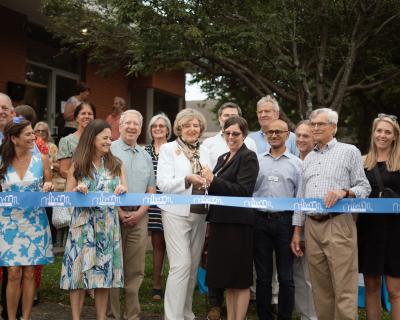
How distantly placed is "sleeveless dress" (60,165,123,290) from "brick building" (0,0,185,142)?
7944 millimetres

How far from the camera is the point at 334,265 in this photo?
528 cm

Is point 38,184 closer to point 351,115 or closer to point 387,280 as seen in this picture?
point 387,280

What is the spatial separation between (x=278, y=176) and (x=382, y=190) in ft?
3.53

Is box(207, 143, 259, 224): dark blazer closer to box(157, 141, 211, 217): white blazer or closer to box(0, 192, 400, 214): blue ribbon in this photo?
box(0, 192, 400, 214): blue ribbon

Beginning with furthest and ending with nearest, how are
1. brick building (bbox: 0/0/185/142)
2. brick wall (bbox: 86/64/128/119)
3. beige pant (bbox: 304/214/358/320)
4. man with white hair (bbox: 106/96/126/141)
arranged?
brick wall (bbox: 86/64/128/119) < brick building (bbox: 0/0/185/142) < man with white hair (bbox: 106/96/126/141) < beige pant (bbox: 304/214/358/320)

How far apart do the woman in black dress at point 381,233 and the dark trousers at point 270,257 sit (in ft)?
2.43

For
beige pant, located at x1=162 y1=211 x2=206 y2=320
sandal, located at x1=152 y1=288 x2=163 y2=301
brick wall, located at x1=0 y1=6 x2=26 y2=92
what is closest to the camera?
beige pant, located at x1=162 y1=211 x2=206 y2=320

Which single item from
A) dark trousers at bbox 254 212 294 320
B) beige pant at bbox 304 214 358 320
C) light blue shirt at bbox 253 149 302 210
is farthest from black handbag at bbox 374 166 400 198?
dark trousers at bbox 254 212 294 320

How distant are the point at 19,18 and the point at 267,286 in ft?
33.0

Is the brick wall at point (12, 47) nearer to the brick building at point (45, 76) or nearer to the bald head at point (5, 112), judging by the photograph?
the brick building at point (45, 76)

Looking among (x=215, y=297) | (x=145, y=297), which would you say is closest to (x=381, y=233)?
(x=215, y=297)

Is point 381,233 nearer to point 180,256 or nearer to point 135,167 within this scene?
point 180,256

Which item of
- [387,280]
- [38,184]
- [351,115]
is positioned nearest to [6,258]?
[38,184]

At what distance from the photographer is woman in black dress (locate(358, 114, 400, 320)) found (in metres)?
5.46
